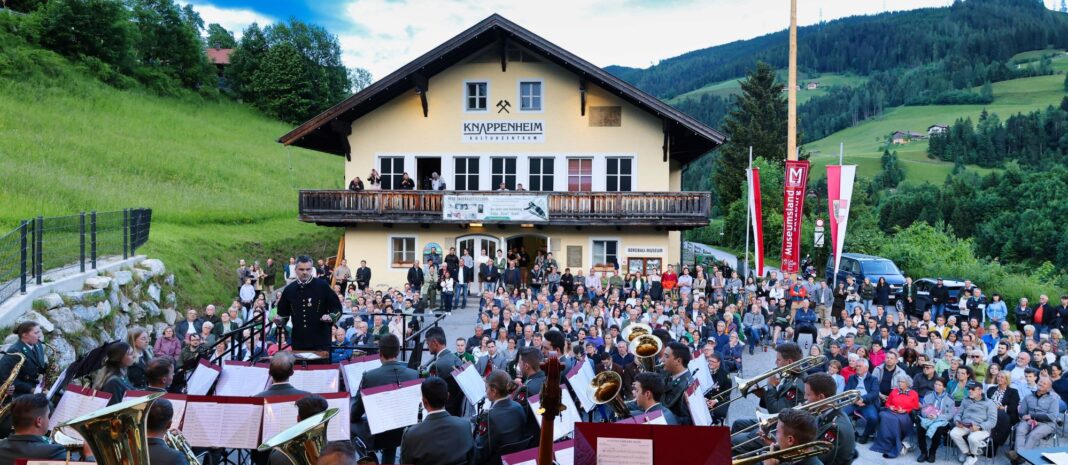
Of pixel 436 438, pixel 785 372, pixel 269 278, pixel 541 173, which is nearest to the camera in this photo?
pixel 436 438

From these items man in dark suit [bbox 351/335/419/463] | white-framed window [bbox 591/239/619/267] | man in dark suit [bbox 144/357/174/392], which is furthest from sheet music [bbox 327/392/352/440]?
white-framed window [bbox 591/239/619/267]

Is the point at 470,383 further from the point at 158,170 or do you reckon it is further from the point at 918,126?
the point at 918,126

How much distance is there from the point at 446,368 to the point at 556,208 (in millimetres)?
18006

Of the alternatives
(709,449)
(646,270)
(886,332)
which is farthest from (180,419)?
(646,270)

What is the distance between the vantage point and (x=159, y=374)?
6.83 meters

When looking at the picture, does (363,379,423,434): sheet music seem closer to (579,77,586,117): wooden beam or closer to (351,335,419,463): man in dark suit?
(351,335,419,463): man in dark suit

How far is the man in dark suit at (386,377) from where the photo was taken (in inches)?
297

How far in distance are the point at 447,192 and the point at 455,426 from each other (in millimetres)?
20526

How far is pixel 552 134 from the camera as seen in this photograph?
2773 centimetres

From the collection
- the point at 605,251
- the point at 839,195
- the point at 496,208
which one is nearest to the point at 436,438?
the point at 839,195

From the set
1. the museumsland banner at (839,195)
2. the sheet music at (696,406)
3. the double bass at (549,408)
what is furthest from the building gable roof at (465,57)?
the double bass at (549,408)

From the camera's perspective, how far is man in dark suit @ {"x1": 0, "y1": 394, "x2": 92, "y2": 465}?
17.5 feet

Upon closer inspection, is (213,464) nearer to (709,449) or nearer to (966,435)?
(709,449)

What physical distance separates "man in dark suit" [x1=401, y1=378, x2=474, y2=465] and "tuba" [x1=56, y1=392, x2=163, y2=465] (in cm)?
206
